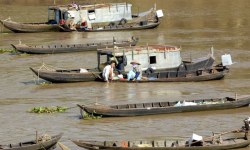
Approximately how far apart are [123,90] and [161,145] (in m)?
9.98

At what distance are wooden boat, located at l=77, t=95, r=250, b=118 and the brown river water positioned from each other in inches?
8.5

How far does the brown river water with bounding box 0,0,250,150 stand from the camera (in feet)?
88.2

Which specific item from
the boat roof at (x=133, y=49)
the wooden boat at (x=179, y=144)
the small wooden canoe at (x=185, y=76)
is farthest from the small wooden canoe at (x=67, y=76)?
the wooden boat at (x=179, y=144)

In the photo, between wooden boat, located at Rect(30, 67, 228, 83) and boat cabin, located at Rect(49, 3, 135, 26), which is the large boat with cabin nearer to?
boat cabin, located at Rect(49, 3, 135, 26)

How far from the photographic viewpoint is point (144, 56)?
3444cm

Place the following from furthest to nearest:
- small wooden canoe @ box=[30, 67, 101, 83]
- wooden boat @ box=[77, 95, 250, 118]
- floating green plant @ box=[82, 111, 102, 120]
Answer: small wooden canoe @ box=[30, 67, 101, 83]
floating green plant @ box=[82, 111, 102, 120]
wooden boat @ box=[77, 95, 250, 118]

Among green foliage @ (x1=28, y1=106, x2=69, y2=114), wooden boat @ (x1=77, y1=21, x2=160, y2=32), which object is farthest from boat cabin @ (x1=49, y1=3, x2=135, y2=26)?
green foliage @ (x1=28, y1=106, x2=69, y2=114)

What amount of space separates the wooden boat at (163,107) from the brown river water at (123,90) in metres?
0.22

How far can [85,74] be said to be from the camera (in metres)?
34.3

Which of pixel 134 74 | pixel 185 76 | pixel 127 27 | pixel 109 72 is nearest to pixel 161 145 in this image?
pixel 134 74

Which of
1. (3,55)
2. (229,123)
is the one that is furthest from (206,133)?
(3,55)

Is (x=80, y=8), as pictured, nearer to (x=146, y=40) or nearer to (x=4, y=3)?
(x=146, y=40)

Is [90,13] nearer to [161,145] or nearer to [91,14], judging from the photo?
[91,14]

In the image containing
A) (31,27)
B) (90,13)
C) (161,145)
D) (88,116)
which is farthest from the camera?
(90,13)
